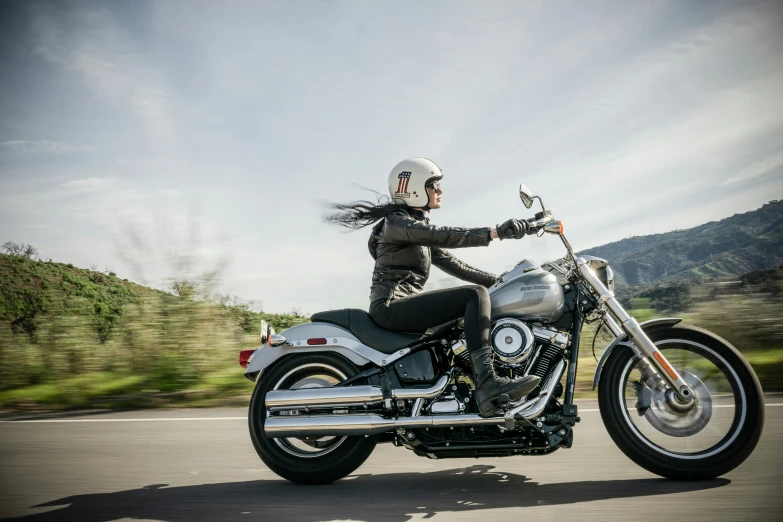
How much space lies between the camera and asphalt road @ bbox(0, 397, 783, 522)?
11.6ft

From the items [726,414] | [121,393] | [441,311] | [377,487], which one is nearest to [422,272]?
[441,311]

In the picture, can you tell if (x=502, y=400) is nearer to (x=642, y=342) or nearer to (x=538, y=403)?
(x=538, y=403)

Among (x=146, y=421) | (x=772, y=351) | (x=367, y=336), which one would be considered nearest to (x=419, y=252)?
(x=367, y=336)

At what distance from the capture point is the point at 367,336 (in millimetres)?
4344

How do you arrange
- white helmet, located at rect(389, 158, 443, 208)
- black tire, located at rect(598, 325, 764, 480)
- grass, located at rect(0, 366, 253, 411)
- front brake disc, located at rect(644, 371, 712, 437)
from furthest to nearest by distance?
grass, located at rect(0, 366, 253, 411) → white helmet, located at rect(389, 158, 443, 208) → front brake disc, located at rect(644, 371, 712, 437) → black tire, located at rect(598, 325, 764, 480)

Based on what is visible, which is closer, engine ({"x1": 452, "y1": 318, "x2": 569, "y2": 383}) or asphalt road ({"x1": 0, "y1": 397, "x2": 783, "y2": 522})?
asphalt road ({"x1": 0, "y1": 397, "x2": 783, "y2": 522})

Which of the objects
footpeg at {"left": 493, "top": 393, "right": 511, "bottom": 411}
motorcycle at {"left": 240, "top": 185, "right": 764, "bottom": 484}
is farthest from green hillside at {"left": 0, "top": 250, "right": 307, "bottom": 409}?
footpeg at {"left": 493, "top": 393, "right": 511, "bottom": 411}

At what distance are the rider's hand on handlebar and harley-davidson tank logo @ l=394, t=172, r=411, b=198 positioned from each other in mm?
697

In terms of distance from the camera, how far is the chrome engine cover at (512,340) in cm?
406

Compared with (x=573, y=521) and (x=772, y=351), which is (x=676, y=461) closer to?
(x=573, y=521)

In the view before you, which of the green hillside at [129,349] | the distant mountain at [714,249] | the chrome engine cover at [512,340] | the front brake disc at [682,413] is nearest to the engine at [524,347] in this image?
the chrome engine cover at [512,340]

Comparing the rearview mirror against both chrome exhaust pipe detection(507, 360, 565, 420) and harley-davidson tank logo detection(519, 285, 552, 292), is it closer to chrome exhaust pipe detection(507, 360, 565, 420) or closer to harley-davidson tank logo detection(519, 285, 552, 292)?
harley-davidson tank logo detection(519, 285, 552, 292)

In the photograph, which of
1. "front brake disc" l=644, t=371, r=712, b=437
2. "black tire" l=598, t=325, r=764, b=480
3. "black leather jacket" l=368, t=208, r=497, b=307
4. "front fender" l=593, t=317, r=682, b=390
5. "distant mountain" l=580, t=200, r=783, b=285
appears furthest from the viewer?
"distant mountain" l=580, t=200, r=783, b=285

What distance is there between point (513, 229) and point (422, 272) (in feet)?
2.48
